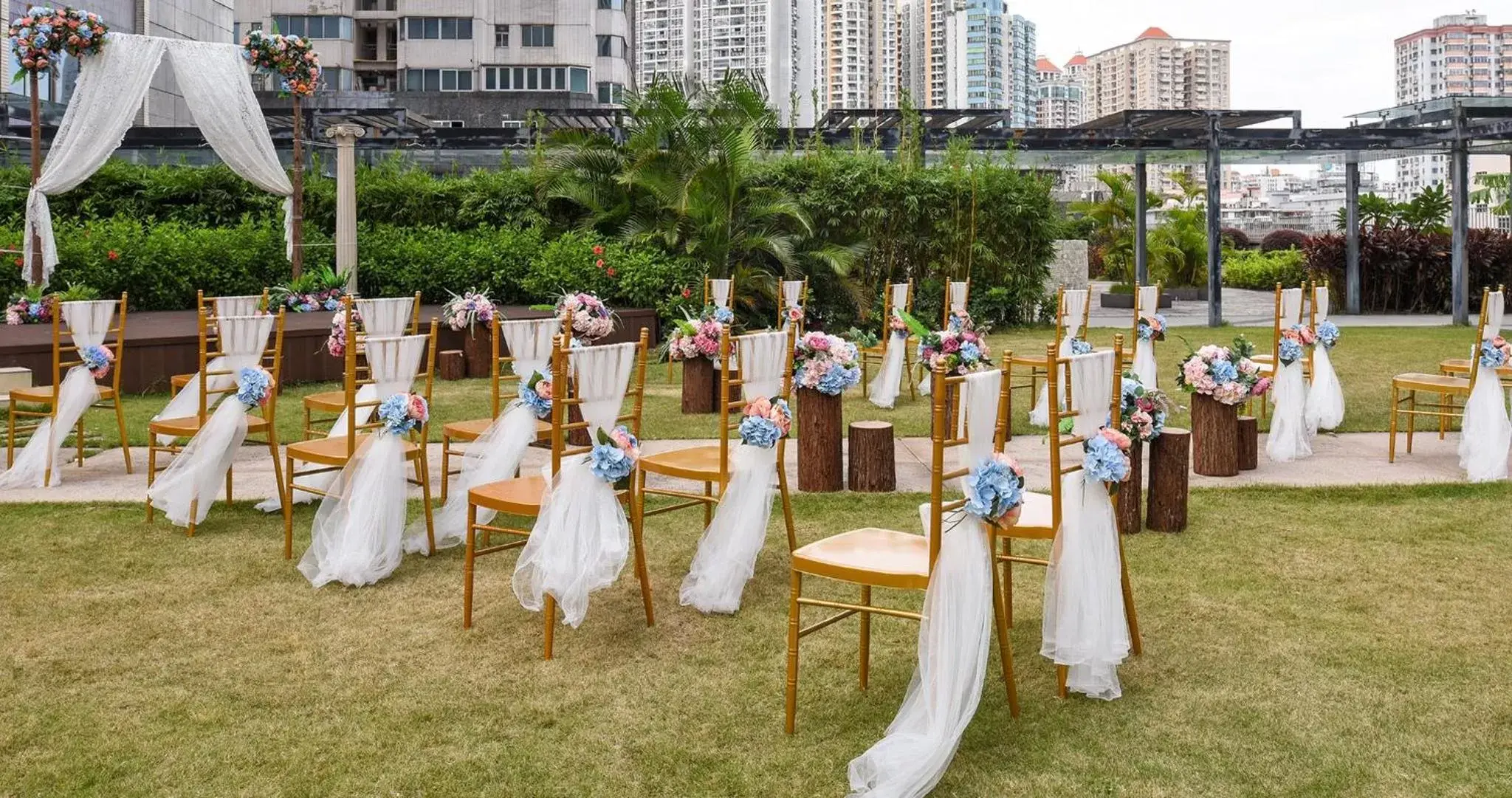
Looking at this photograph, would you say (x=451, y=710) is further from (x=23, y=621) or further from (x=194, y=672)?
(x=23, y=621)

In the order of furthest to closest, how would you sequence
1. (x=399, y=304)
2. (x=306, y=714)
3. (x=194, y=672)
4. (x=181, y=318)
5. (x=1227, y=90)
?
(x=1227, y=90), (x=181, y=318), (x=399, y=304), (x=194, y=672), (x=306, y=714)

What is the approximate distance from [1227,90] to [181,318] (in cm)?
10524

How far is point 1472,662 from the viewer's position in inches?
152

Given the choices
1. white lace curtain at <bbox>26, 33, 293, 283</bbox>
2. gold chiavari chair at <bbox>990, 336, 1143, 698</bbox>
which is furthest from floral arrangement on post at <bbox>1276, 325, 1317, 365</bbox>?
white lace curtain at <bbox>26, 33, 293, 283</bbox>

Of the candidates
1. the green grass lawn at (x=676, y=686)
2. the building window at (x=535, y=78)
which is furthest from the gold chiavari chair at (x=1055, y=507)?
the building window at (x=535, y=78)

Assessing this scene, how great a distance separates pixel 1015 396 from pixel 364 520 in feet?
21.4

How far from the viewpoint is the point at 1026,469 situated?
6.90 m

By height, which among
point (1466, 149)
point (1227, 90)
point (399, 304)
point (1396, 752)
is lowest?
point (1396, 752)

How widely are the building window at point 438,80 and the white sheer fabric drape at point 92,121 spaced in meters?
31.4

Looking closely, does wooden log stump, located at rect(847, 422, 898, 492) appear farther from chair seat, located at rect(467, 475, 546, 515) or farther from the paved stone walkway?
chair seat, located at rect(467, 475, 546, 515)

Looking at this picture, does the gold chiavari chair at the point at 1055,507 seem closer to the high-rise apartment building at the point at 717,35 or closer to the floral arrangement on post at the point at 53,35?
the floral arrangement on post at the point at 53,35

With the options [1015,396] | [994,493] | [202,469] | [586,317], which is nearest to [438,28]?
[1015,396]

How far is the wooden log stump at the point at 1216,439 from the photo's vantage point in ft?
22.2

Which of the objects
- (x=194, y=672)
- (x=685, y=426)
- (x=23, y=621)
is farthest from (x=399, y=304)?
(x=194, y=672)
